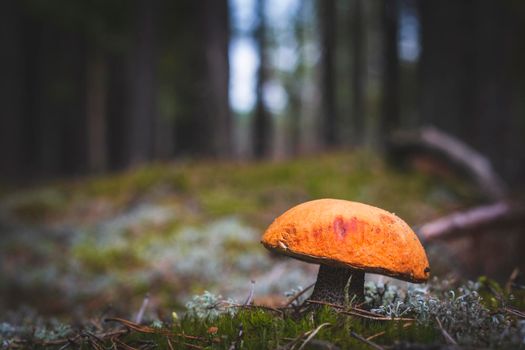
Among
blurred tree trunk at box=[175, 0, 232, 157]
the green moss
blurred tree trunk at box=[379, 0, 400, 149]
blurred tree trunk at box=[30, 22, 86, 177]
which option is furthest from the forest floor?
blurred tree trunk at box=[30, 22, 86, 177]

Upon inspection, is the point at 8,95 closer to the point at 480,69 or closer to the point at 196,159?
the point at 196,159

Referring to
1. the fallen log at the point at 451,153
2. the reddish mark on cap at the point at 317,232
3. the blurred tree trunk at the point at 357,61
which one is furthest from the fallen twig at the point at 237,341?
the blurred tree trunk at the point at 357,61

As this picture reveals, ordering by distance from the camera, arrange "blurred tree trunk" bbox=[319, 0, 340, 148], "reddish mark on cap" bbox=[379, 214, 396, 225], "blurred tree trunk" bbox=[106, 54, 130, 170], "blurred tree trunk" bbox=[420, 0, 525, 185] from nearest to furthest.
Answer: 1. "reddish mark on cap" bbox=[379, 214, 396, 225]
2. "blurred tree trunk" bbox=[420, 0, 525, 185]
3. "blurred tree trunk" bbox=[319, 0, 340, 148]
4. "blurred tree trunk" bbox=[106, 54, 130, 170]

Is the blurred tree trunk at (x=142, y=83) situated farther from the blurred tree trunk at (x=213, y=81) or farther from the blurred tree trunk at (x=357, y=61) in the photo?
the blurred tree trunk at (x=357, y=61)

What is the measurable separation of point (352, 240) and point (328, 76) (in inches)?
665

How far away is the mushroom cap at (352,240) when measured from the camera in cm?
159

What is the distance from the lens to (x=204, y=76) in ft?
33.0

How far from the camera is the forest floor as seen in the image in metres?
1.62

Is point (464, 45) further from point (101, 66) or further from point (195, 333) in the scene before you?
point (101, 66)

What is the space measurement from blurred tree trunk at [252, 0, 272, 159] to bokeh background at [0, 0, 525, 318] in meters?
0.08

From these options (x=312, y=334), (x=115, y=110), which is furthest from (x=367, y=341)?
A: (x=115, y=110)

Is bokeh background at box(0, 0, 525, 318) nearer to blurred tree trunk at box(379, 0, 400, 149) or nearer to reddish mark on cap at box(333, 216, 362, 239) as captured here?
blurred tree trunk at box(379, 0, 400, 149)

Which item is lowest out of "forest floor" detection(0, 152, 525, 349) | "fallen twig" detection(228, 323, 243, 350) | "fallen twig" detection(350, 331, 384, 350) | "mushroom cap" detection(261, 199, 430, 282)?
"forest floor" detection(0, 152, 525, 349)

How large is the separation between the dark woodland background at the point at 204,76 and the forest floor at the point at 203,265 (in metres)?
2.08
